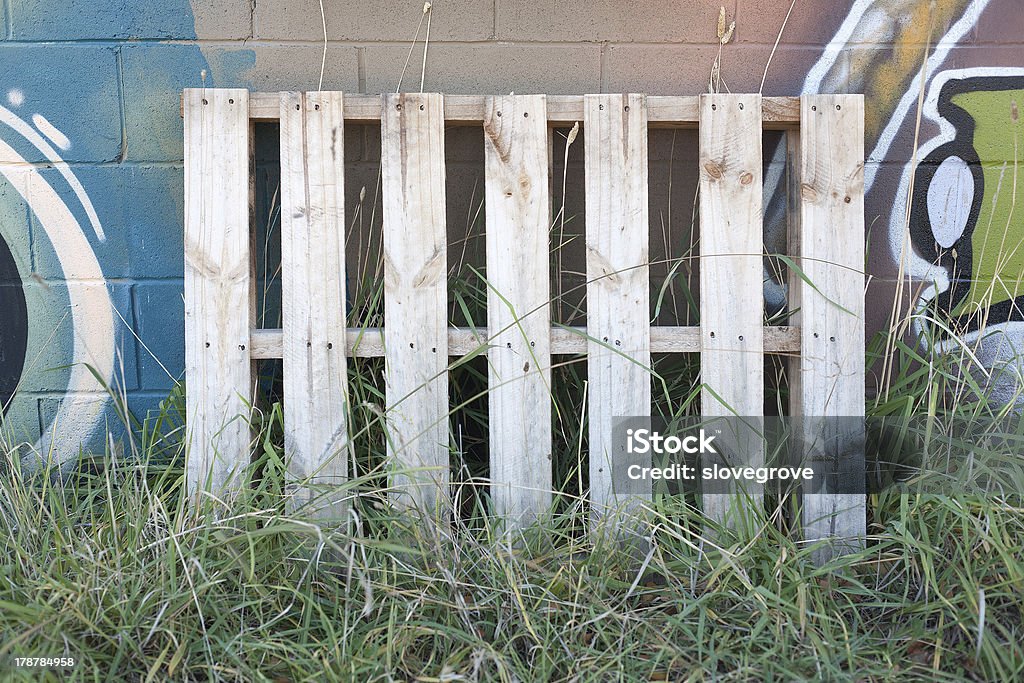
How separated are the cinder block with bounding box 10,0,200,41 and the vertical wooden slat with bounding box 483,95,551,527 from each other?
41.0 inches

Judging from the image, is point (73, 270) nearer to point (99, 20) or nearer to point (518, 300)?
point (99, 20)

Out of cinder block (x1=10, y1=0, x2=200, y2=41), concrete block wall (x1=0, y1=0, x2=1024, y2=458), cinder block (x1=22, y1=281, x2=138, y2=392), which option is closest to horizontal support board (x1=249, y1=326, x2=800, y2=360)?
concrete block wall (x1=0, y1=0, x2=1024, y2=458)

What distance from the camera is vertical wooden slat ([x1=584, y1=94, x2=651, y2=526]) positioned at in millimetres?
1909

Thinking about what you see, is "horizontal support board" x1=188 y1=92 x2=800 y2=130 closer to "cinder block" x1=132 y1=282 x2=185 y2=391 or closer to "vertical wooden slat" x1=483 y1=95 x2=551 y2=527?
→ "vertical wooden slat" x1=483 y1=95 x2=551 y2=527

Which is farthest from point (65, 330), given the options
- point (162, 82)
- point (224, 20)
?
point (224, 20)

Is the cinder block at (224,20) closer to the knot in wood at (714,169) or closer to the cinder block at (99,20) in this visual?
the cinder block at (99,20)

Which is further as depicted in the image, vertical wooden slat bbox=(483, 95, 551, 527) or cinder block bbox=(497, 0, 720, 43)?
cinder block bbox=(497, 0, 720, 43)

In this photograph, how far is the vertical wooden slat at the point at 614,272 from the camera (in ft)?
6.26

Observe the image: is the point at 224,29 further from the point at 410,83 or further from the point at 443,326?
the point at 443,326

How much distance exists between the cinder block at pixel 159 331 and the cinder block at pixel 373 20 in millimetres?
826

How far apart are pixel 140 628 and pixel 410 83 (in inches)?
63.4

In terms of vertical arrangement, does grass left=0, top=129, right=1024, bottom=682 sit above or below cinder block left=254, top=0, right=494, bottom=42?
below

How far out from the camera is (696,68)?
231 centimetres

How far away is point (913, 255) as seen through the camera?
236 cm
